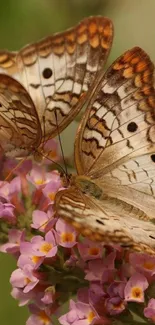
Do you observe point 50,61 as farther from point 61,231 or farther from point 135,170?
point 61,231

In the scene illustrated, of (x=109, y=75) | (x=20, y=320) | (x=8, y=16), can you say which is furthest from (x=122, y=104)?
(x=8, y=16)

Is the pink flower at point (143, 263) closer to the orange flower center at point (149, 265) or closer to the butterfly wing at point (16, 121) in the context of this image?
the orange flower center at point (149, 265)

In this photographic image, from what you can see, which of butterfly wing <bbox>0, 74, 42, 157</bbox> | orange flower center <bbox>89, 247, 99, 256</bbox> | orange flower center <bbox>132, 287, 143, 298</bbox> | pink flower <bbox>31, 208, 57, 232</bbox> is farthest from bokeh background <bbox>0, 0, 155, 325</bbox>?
orange flower center <bbox>132, 287, 143, 298</bbox>

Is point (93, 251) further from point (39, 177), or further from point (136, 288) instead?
point (39, 177)

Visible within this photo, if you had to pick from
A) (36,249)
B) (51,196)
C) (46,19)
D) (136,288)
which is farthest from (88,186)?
(46,19)

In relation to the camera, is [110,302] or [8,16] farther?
[8,16]

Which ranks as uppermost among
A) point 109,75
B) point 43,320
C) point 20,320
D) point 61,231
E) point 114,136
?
point 109,75
